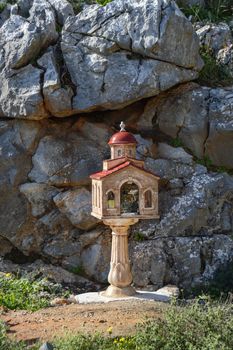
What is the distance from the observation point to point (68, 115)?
42.3ft

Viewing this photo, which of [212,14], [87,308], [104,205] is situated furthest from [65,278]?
[212,14]

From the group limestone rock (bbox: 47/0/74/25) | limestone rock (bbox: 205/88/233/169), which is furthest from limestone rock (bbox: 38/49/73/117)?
limestone rock (bbox: 205/88/233/169)

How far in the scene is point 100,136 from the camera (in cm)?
1323

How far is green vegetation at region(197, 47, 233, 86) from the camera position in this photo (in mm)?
13930

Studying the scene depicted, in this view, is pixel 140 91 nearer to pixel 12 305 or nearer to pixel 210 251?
pixel 210 251

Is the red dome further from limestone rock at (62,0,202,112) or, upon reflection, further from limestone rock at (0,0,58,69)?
limestone rock at (0,0,58,69)

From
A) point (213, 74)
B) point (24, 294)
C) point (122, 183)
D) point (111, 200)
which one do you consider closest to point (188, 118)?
point (213, 74)

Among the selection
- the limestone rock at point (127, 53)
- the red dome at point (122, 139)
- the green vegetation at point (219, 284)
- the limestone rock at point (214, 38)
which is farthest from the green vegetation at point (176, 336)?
the limestone rock at point (214, 38)

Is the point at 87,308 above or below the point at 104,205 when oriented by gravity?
below

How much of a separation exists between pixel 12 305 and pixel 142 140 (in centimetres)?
631

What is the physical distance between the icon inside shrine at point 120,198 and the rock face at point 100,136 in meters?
2.91

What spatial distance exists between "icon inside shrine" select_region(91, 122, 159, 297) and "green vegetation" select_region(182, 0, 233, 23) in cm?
749

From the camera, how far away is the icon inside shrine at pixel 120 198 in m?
8.98

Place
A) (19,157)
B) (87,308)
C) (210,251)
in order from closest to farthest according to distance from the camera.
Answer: (87,308), (210,251), (19,157)
